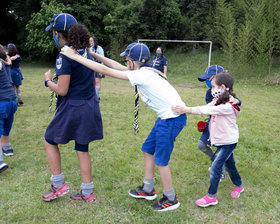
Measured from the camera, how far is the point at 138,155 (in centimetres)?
434

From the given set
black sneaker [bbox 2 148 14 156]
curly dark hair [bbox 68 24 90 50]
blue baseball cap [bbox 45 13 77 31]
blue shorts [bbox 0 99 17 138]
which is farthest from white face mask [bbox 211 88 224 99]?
black sneaker [bbox 2 148 14 156]

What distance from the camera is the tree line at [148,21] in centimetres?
1594

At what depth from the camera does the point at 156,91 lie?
267 cm

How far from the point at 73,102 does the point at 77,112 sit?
0.37 ft

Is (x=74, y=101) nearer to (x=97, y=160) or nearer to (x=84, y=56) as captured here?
(x=84, y=56)

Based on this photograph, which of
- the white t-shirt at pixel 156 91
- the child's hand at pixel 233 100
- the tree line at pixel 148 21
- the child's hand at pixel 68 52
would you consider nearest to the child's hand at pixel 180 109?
the white t-shirt at pixel 156 91

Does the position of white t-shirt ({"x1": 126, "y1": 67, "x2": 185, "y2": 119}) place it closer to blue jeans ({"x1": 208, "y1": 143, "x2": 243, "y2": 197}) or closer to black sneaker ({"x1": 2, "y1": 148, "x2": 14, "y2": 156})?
blue jeans ({"x1": 208, "y1": 143, "x2": 243, "y2": 197})

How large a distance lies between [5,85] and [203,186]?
315 cm

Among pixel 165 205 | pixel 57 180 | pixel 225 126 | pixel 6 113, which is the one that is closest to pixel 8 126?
pixel 6 113

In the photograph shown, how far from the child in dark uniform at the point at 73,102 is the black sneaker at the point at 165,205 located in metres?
0.79

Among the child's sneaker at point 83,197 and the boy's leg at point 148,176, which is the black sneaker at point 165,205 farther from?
the child's sneaker at point 83,197

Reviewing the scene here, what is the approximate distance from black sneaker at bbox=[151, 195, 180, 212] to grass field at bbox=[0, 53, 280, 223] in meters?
0.07

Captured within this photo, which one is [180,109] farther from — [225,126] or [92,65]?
[92,65]

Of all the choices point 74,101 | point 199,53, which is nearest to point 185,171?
point 74,101
